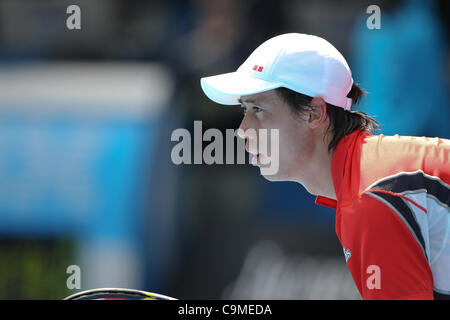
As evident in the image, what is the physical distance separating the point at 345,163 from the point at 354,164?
0.09 meters

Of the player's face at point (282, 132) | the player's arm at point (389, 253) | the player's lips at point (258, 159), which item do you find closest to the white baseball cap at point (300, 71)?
the player's face at point (282, 132)

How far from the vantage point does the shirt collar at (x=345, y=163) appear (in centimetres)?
274

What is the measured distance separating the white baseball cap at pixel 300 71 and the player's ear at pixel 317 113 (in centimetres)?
3

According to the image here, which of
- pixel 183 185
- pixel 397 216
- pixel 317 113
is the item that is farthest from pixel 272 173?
pixel 183 185

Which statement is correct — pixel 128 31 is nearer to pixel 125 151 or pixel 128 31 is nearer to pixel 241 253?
pixel 125 151


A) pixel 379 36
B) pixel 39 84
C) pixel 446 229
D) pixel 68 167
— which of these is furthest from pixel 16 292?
pixel 446 229

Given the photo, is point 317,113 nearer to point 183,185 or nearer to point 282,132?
point 282,132

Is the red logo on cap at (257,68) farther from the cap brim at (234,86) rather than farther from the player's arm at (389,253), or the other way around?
the player's arm at (389,253)

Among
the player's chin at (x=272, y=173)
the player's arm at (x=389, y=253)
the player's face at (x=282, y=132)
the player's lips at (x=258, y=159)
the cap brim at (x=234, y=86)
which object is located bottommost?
the player's arm at (x=389, y=253)

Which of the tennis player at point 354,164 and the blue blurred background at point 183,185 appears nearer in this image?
the tennis player at point 354,164

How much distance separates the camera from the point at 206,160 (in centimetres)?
673

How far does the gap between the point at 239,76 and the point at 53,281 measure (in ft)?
14.1

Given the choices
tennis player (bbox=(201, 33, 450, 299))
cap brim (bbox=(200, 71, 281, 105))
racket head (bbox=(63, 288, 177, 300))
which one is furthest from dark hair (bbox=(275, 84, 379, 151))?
racket head (bbox=(63, 288, 177, 300))

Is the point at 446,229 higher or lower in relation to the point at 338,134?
lower
